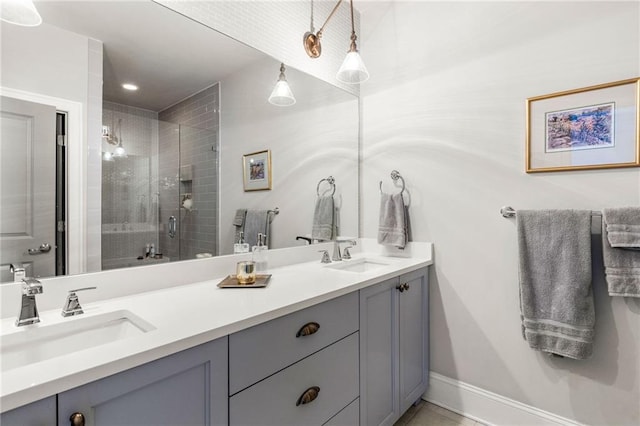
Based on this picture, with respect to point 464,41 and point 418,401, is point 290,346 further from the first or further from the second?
point 464,41

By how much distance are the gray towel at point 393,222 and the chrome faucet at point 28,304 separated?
1667mm

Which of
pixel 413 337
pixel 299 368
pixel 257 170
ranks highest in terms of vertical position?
pixel 257 170

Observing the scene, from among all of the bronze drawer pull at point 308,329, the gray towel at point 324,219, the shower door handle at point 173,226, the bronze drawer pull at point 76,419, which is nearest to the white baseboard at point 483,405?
the gray towel at point 324,219

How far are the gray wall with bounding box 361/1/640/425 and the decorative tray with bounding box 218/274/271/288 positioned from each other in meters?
1.04

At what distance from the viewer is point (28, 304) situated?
877 millimetres

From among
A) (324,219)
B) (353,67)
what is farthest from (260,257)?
(353,67)

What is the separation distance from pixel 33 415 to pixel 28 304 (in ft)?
1.38

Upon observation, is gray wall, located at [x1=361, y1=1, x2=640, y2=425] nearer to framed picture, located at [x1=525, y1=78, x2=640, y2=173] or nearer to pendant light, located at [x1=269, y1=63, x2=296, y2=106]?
framed picture, located at [x1=525, y1=78, x2=640, y2=173]

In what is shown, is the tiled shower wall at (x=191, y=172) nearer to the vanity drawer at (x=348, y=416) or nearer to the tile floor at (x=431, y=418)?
the vanity drawer at (x=348, y=416)

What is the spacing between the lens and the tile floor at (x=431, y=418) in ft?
5.69

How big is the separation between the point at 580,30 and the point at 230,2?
5.51 feet

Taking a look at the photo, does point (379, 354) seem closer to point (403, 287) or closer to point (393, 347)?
point (393, 347)

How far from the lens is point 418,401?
1917 mm

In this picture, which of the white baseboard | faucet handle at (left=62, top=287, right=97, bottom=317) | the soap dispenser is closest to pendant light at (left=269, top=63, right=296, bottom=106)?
the soap dispenser
